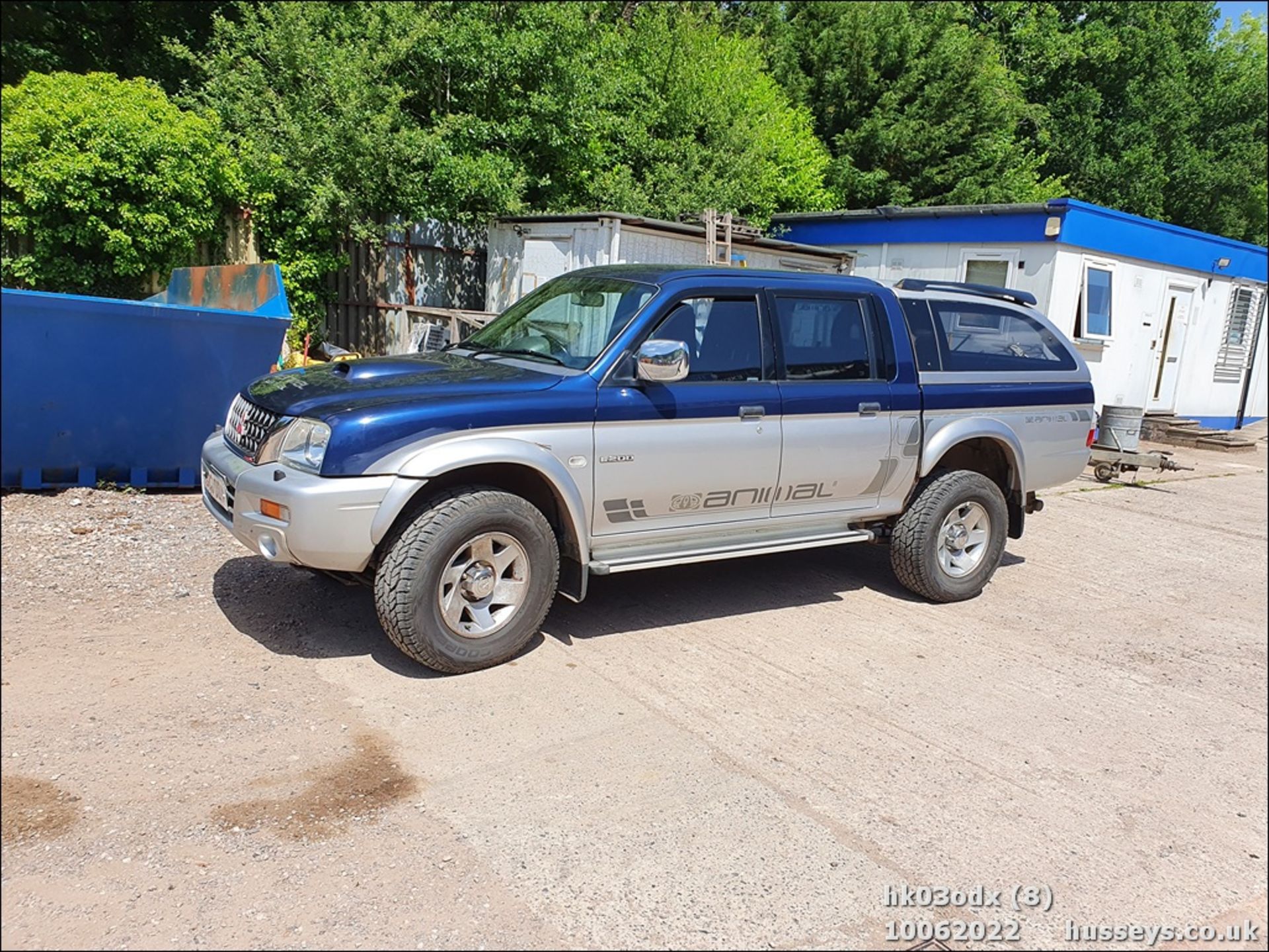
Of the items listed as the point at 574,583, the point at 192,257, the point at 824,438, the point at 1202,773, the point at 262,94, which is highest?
the point at 262,94

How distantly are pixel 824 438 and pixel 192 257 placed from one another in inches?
384

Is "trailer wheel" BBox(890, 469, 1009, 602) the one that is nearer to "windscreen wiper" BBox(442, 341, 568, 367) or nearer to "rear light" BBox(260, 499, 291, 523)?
"windscreen wiper" BBox(442, 341, 568, 367)

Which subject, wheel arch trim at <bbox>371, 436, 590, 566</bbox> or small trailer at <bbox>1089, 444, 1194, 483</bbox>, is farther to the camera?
small trailer at <bbox>1089, 444, 1194, 483</bbox>

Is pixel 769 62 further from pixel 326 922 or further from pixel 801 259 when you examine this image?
pixel 326 922

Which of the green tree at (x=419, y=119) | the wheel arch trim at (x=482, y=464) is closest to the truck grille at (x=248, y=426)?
the wheel arch trim at (x=482, y=464)

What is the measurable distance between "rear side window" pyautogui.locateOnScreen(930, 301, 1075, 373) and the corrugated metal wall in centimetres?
954

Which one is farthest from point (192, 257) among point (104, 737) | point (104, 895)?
point (104, 895)

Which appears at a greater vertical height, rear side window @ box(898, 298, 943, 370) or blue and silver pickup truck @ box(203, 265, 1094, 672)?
rear side window @ box(898, 298, 943, 370)

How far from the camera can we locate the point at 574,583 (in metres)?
5.20

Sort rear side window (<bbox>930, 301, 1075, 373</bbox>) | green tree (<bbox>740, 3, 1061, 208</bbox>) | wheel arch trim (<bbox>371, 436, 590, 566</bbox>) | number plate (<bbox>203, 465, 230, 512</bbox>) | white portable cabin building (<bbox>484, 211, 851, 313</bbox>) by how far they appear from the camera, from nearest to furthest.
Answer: wheel arch trim (<bbox>371, 436, 590, 566</bbox>) → number plate (<bbox>203, 465, 230, 512</bbox>) → rear side window (<bbox>930, 301, 1075, 373</bbox>) → white portable cabin building (<bbox>484, 211, 851, 313</bbox>) → green tree (<bbox>740, 3, 1061, 208</bbox>)

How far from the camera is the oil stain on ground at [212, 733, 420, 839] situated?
11.3 feet

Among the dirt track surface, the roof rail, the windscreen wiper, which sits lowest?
the dirt track surface

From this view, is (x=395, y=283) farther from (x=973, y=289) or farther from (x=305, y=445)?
(x=305, y=445)

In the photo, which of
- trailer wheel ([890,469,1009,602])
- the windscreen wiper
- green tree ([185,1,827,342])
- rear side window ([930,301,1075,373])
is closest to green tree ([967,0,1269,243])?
green tree ([185,1,827,342])
